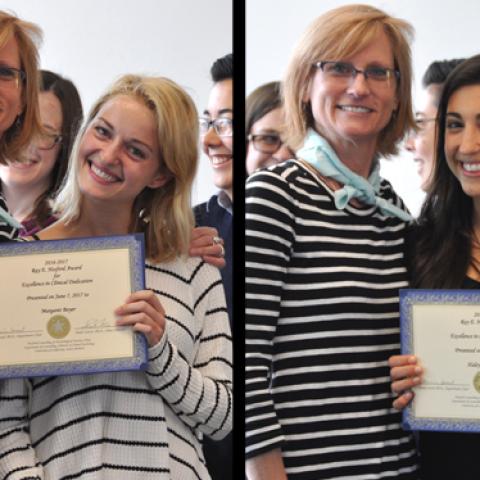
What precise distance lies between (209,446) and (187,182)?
1.93 feet

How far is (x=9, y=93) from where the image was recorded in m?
1.96

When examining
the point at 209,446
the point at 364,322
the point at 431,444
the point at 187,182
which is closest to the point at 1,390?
the point at 209,446

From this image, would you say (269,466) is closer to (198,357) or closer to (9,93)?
(198,357)

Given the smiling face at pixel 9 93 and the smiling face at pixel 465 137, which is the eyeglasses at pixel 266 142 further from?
the smiling face at pixel 9 93

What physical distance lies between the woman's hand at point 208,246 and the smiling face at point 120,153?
5.9 inches

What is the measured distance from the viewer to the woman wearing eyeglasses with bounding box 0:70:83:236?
6.49 ft

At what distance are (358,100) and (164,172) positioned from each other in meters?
0.46

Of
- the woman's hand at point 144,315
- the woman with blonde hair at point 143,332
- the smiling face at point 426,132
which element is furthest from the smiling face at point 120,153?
the smiling face at point 426,132

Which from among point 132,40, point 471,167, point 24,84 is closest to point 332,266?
point 471,167

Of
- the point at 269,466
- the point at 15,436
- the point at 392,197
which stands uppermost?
the point at 392,197

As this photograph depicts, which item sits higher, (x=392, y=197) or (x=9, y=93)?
(x=9, y=93)

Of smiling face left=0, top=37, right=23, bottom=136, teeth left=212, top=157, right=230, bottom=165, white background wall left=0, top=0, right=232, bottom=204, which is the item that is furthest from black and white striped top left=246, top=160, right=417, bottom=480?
smiling face left=0, top=37, right=23, bottom=136

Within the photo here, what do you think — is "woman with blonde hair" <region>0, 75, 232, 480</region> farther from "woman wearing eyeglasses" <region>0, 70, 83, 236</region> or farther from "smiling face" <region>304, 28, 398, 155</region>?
"smiling face" <region>304, 28, 398, 155</region>

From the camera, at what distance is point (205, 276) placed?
6.64 ft
